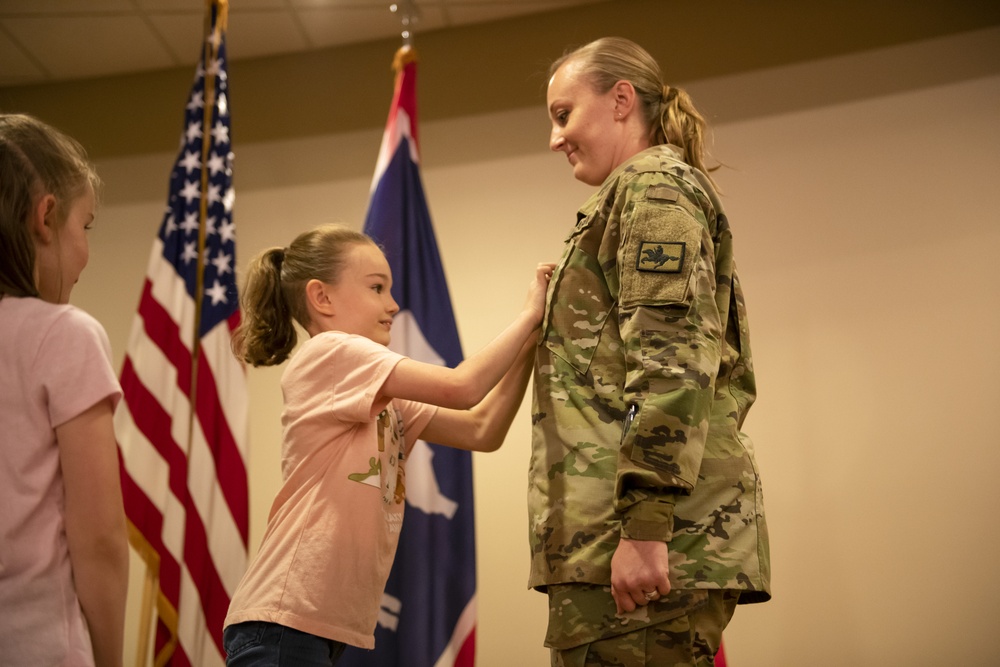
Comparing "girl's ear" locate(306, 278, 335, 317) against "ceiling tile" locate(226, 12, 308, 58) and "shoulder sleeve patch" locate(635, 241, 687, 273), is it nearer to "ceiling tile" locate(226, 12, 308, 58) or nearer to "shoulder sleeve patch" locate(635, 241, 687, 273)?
"shoulder sleeve patch" locate(635, 241, 687, 273)

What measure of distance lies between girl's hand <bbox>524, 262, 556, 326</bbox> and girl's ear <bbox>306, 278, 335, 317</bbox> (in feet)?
1.53

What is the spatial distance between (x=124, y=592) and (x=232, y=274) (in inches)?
78.2

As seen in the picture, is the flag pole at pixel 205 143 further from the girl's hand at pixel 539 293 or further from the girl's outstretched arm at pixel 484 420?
the girl's hand at pixel 539 293

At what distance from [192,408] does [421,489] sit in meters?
0.78

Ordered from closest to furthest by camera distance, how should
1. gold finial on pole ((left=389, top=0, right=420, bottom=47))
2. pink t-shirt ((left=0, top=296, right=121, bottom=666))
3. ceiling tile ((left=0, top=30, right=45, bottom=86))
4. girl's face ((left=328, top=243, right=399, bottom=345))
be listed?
pink t-shirt ((left=0, top=296, right=121, bottom=666)) < girl's face ((left=328, top=243, right=399, bottom=345)) < gold finial on pole ((left=389, top=0, right=420, bottom=47)) < ceiling tile ((left=0, top=30, right=45, bottom=86))

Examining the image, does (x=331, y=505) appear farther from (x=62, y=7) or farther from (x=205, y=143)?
(x=62, y=7)

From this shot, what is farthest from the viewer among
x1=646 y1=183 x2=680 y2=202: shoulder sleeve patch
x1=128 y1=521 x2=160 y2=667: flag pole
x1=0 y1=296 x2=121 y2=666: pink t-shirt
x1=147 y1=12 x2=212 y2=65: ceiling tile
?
x1=147 y1=12 x2=212 y2=65: ceiling tile

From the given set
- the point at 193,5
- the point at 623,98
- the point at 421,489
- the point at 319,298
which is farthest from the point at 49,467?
the point at 193,5

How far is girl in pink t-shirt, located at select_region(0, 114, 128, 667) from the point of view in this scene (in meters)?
1.10

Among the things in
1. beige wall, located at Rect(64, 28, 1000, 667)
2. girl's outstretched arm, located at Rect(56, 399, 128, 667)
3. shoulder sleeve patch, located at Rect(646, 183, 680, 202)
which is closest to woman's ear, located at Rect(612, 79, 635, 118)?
shoulder sleeve patch, located at Rect(646, 183, 680, 202)

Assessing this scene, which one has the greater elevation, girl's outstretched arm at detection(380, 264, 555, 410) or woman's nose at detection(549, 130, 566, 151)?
woman's nose at detection(549, 130, 566, 151)

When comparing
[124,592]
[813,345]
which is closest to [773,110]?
[813,345]

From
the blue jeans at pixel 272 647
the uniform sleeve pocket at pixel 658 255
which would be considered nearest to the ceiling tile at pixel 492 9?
the uniform sleeve pocket at pixel 658 255

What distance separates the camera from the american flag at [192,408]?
2658 mm
